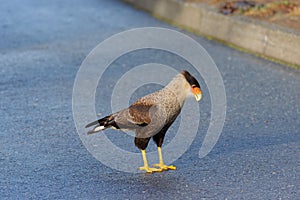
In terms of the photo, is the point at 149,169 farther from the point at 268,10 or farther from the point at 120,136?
the point at 268,10

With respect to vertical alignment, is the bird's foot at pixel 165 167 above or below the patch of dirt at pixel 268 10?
below

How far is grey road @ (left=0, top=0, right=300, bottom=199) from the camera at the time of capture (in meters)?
4.85

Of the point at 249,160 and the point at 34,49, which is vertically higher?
the point at 249,160

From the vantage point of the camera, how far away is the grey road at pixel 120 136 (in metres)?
4.85

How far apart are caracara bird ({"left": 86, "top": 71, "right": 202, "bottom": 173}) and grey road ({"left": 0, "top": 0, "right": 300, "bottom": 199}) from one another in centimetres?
34

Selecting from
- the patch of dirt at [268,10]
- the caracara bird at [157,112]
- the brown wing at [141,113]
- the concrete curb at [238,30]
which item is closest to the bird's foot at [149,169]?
the caracara bird at [157,112]

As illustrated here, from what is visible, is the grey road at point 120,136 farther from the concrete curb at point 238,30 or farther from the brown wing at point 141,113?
the brown wing at point 141,113

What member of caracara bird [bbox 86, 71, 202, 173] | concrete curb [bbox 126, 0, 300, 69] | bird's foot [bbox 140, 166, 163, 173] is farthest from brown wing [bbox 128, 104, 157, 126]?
concrete curb [bbox 126, 0, 300, 69]

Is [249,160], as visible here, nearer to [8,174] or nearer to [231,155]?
[231,155]

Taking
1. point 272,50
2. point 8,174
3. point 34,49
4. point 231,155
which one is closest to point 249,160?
point 231,155

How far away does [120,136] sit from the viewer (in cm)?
594

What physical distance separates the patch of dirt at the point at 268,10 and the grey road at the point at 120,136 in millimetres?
656

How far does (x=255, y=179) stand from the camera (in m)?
5.01

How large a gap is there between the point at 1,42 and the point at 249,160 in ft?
16.4
